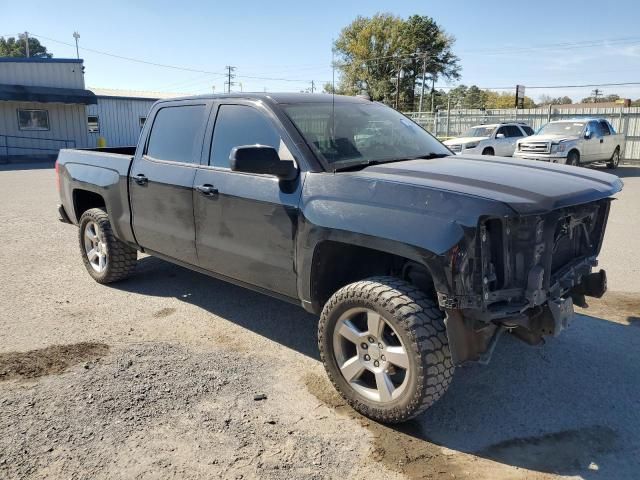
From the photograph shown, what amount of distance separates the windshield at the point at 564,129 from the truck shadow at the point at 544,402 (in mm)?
15505

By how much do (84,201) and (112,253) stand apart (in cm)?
101

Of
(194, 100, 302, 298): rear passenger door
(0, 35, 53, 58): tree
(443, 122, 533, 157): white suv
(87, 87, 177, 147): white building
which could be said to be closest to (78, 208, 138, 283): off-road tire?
(194, 100, 302, 298): rear passenger door

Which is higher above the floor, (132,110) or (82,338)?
(132,110)

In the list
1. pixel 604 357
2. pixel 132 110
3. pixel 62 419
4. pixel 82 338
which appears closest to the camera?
→ pixel 62 419

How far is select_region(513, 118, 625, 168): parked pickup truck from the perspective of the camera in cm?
1722

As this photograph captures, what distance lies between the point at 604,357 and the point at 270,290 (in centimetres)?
255

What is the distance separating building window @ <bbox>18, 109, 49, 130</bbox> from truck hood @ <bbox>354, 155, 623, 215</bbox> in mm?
29960

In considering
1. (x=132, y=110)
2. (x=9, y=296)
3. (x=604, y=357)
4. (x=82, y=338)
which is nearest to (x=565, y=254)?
(x=604, y=357)

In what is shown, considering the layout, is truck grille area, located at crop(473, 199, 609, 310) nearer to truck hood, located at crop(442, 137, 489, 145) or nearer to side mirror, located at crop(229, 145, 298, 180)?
side mirror, located at crop(229, 145, 298, 180)

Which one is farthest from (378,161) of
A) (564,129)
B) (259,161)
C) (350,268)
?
(564,129)

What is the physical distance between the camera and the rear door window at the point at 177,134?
451 cm

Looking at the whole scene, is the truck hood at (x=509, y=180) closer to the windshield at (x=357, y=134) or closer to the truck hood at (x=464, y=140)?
the windshield at (x=357, y=134)

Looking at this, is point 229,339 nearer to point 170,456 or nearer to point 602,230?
point 170,456

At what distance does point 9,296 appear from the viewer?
545 centimetres
